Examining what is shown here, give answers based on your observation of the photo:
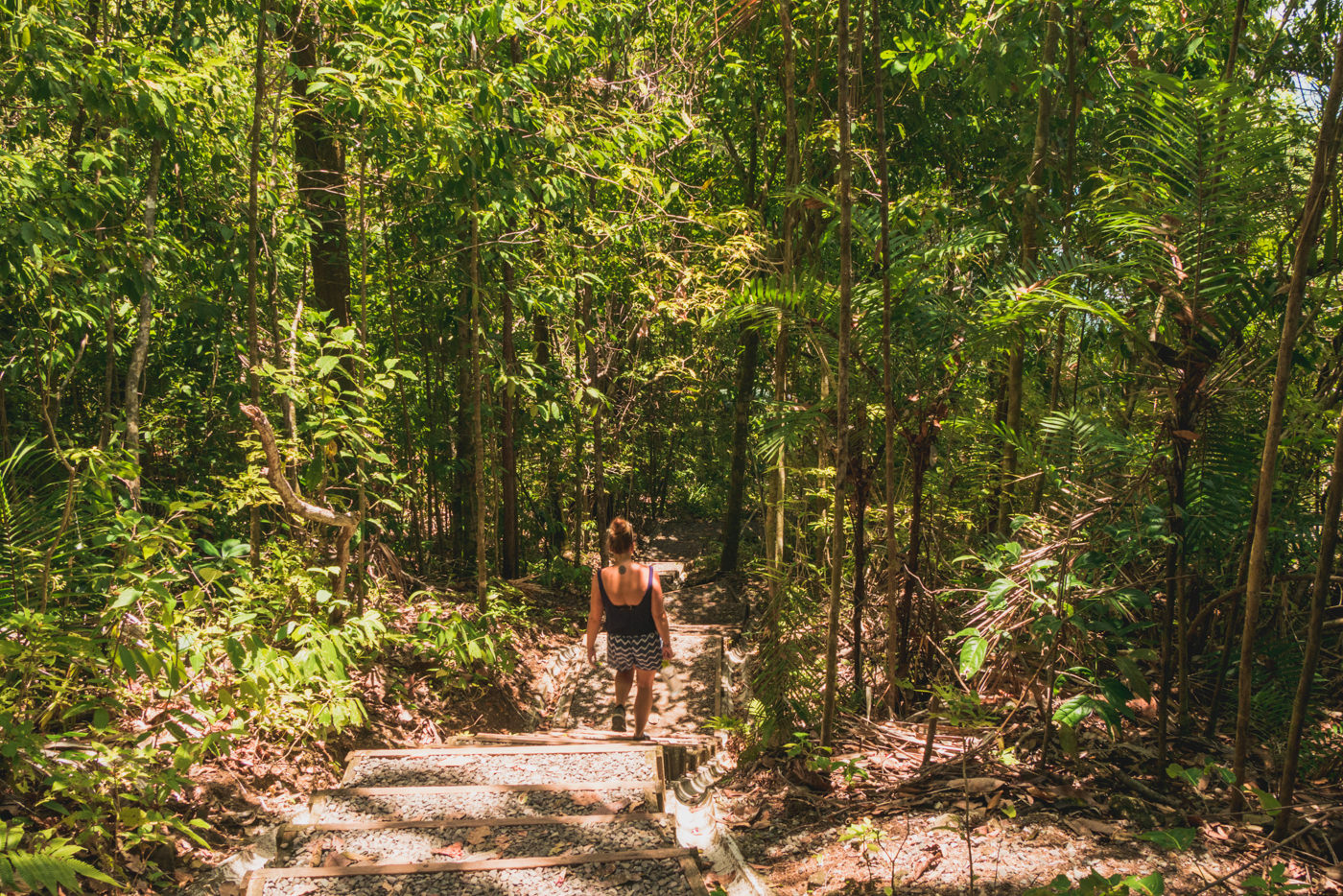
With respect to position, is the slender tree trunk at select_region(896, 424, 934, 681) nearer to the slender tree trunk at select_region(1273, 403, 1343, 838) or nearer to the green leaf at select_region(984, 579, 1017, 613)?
the green leaf at select_region(984, 579, 1017, 613)

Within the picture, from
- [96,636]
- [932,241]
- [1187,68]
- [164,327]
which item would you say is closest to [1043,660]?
[932,241]

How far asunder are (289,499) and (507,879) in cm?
263

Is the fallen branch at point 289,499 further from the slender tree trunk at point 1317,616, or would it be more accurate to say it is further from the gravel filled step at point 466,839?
the slender tree trunk at point 1317,616

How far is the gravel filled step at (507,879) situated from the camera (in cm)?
285

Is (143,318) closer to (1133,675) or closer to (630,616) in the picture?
(630,616)

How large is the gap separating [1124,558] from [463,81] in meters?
5.10

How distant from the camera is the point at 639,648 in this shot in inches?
202

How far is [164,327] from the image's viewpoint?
7.11m

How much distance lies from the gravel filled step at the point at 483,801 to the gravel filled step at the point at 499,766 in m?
0.28

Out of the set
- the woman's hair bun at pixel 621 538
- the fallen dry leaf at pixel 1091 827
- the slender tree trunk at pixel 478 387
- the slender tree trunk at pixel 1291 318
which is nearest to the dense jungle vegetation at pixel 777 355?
the slender tree trunk at pixel 1291 318

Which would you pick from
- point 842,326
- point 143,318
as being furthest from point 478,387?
point 842,326

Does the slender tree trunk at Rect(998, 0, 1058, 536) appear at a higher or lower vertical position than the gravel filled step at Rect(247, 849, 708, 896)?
higher

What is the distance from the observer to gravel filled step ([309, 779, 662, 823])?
368 centimetres

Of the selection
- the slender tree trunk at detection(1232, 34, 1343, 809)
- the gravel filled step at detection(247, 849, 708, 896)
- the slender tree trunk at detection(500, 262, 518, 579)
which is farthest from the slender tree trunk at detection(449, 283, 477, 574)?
the slender tree trunk at detection(1232, 34, 1343, 809)
